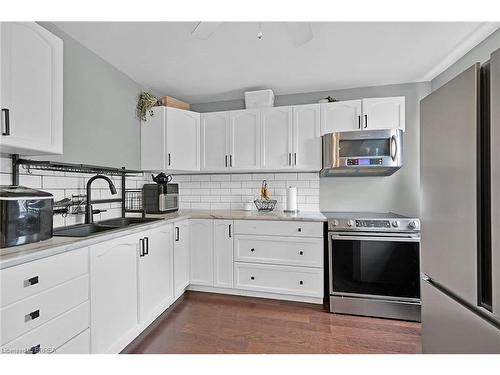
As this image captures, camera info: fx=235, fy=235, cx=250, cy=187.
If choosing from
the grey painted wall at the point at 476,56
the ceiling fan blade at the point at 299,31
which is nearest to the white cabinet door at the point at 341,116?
the grey painted wall at the point at 476,56

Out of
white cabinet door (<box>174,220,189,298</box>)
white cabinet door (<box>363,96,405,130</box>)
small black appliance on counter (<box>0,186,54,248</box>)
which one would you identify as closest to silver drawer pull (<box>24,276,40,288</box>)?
small black appliance on counter (<box>0,186,54,248</box>)

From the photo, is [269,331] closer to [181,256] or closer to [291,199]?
[181,256]

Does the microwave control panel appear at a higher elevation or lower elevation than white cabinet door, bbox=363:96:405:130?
lower

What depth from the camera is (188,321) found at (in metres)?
2.04

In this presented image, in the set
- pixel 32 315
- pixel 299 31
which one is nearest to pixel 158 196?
pixel 32 315

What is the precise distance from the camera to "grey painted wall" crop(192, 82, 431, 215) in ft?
8.62

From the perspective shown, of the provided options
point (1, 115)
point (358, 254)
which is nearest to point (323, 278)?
point (358, 254)

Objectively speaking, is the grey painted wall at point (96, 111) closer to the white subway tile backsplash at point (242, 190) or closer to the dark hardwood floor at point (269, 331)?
the white subway tile backsplash at point (242, 190)

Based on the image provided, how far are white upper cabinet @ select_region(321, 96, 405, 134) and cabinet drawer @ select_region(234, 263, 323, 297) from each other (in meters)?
1.51

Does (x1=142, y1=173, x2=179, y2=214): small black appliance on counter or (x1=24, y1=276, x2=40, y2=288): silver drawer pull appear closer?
(x1=24, y1=276, x2=40, y2=288): silver drawer pull

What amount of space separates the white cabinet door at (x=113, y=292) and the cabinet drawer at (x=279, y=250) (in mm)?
1057

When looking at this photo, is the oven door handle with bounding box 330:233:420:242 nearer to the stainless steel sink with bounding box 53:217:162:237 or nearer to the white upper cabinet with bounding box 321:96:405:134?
the white upper cabinet with bounding box 321:96:405:134

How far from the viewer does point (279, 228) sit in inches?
92.9


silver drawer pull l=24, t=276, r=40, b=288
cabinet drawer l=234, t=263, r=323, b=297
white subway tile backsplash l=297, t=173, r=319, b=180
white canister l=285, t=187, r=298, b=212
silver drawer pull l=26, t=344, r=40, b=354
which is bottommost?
cabinet drawer l=234, t=263, r=323, b=297
